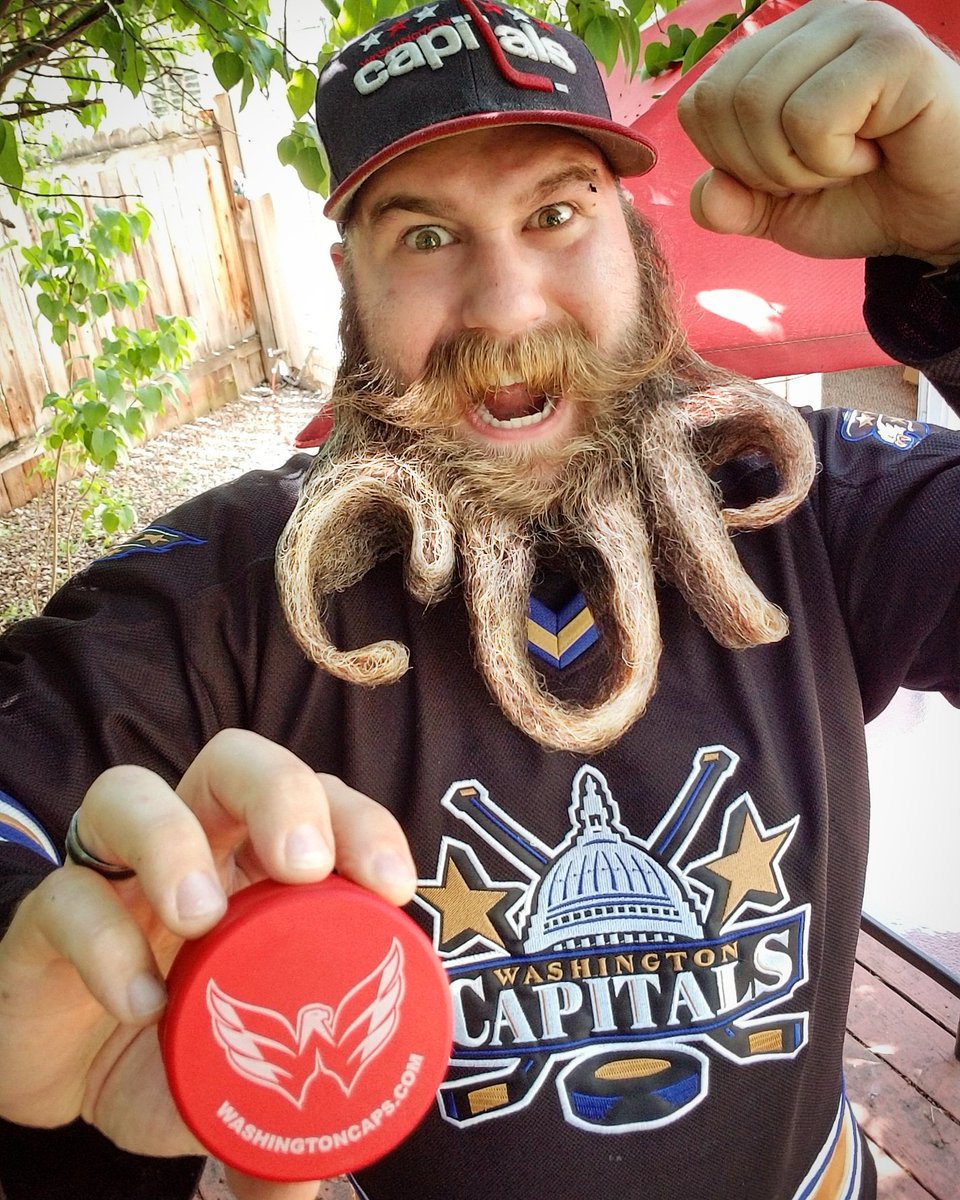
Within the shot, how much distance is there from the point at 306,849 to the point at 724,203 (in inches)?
42.3

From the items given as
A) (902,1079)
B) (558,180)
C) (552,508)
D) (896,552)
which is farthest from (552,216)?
(902,1079)

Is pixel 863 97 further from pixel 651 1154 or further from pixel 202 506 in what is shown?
pixel 651 1154

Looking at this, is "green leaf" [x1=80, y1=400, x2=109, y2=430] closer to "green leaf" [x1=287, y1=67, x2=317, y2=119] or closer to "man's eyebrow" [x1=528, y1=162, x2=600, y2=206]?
"green leaf" [x1=287, y1=67, x2=317, y2=119]

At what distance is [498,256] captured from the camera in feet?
4.77

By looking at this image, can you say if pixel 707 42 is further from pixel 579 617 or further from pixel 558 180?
pixel 579 617

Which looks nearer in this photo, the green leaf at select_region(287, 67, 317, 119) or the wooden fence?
the green leaf at select_region(287, 67, 317, 119)

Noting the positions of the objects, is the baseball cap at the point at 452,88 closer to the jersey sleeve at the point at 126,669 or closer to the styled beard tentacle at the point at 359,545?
the styled beard tentacle at the point at 359,545

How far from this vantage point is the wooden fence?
5652 mm

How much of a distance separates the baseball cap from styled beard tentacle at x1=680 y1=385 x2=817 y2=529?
0.42 metres

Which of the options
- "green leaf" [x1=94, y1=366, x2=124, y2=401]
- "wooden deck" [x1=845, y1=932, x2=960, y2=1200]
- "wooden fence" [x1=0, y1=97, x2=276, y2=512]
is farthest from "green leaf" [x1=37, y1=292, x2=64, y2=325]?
"wooden deck" [x1=845, y1=932, x2=960, y2=1200]

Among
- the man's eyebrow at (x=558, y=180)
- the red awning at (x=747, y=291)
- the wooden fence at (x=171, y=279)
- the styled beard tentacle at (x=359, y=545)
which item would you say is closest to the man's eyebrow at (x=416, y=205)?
the man's eyebrow at (x=558, y=180)

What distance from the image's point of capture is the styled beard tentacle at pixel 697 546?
1341mm

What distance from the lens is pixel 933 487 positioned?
141 centimetres

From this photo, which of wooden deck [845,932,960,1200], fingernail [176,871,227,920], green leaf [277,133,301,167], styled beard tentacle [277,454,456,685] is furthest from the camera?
wooden deck [845,932,960,1200]
